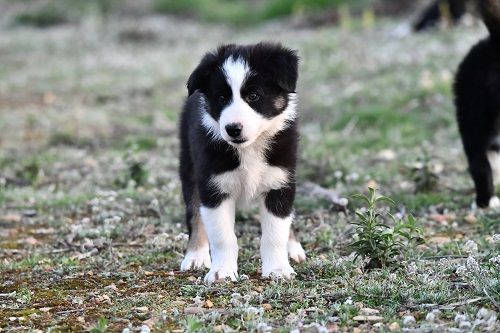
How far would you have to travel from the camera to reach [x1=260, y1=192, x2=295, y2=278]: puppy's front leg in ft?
18.3

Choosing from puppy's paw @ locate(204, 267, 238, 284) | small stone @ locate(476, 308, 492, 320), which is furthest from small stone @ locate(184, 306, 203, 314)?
small stone @ locate(476, 308, 492, 320)

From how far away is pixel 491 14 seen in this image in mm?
7379

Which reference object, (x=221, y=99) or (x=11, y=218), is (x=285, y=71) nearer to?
(x=221, y=99)

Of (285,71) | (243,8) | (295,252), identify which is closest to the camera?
(285,71)

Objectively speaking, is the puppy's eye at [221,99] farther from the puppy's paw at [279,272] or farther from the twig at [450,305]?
the twig at [450,305]

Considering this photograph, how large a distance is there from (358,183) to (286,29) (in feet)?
50.3

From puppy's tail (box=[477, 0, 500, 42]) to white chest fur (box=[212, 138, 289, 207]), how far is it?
107 inches

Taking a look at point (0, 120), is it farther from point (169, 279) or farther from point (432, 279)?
point (432, 279)

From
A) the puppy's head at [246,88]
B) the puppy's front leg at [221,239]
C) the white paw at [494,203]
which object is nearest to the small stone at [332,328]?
the puppy's front leg at [221,239]

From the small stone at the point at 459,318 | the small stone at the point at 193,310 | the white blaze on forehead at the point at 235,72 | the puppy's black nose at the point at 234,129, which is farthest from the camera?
the white blaze on forehead at the point at 235,72

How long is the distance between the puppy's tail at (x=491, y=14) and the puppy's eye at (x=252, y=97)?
275cm

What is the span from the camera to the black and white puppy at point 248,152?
216 inches

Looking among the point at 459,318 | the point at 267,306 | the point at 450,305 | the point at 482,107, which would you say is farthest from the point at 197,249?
the point at 482,107

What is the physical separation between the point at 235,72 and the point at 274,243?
108 cm
